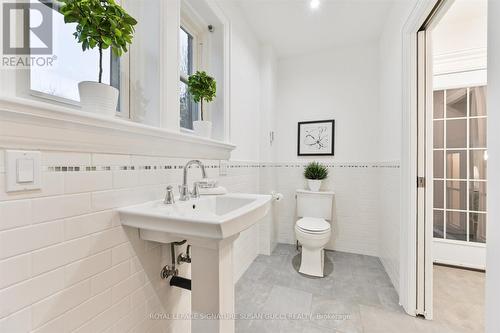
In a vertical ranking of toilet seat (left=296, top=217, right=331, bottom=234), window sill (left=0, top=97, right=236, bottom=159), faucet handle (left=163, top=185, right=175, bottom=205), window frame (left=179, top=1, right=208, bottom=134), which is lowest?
toilet seat (left=296, top=217, right=331, bottom=234)

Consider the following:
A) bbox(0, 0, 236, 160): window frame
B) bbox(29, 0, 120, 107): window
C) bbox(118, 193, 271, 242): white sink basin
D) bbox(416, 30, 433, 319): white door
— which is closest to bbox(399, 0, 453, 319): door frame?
bbox(416, 30, 433, 319): white door

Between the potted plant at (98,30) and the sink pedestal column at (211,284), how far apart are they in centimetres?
62

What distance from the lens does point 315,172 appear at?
2545 mm

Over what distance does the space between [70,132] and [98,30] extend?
368 millimetres

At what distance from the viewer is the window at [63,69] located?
774 millimetres

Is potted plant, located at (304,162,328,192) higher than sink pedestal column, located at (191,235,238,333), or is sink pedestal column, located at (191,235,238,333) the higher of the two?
potted plant, located at (304,162,328,192)

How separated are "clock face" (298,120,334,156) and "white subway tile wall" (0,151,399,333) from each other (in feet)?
5.73

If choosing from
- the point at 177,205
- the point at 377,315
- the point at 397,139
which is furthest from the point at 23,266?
the point at 397,139

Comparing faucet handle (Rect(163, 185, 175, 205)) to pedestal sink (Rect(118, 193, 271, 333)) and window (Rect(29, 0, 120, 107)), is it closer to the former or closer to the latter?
pedestal sink (Rect(118, 193, 271, 333))

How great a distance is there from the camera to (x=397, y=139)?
1.72m

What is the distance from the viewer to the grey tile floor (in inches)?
54.7

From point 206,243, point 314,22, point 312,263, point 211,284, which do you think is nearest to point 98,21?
point 206,243

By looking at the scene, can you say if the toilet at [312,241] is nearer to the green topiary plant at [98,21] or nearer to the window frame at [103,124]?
the window frame at [103,124]

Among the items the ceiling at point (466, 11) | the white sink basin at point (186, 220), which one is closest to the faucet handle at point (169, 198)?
the white sink basin at point (186, 220)
